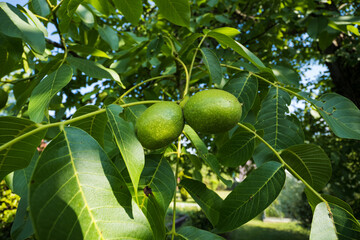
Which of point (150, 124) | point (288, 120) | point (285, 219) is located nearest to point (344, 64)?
point (288, 120)

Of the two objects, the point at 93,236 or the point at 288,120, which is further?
the point at 288,120

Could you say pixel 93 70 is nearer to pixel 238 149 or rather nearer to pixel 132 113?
pixel 132 113

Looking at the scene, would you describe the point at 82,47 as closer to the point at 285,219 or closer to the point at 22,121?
the point at 22,121

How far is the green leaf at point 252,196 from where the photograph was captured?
38.0 inches

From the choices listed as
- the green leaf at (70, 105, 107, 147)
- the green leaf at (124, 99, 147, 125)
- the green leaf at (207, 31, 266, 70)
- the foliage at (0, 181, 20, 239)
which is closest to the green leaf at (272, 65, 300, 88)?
the green leaf at (207, 31, 266, 70)

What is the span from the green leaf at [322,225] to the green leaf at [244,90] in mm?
514

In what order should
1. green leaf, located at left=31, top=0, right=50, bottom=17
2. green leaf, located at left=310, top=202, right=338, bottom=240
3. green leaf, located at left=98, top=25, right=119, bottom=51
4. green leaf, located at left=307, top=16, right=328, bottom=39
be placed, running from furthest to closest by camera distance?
green leaf, located at left=307, top=16, right=328, bottom=39 < green leaf, located at left=98, top=25, right=119, bottom=51 < green leaf, located at left=31, top=0, right=50, bottom=17 < green leaf, located at left=310, top=202, right=338, bottom=240

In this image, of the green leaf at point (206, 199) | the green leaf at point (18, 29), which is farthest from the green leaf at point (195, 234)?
the green leaf at point (18, 29)

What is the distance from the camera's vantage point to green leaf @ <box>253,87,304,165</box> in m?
1.18

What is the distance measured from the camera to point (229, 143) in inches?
49.8

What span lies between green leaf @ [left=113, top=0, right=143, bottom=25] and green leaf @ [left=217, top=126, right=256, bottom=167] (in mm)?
849

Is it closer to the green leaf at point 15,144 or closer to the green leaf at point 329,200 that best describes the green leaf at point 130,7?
the green leaf at point 15,144

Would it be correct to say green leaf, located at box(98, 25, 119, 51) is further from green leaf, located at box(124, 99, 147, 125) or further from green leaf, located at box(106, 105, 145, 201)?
green leaf, located at box(106, 105, 145, 201)

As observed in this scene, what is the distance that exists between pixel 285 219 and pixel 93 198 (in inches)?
873
